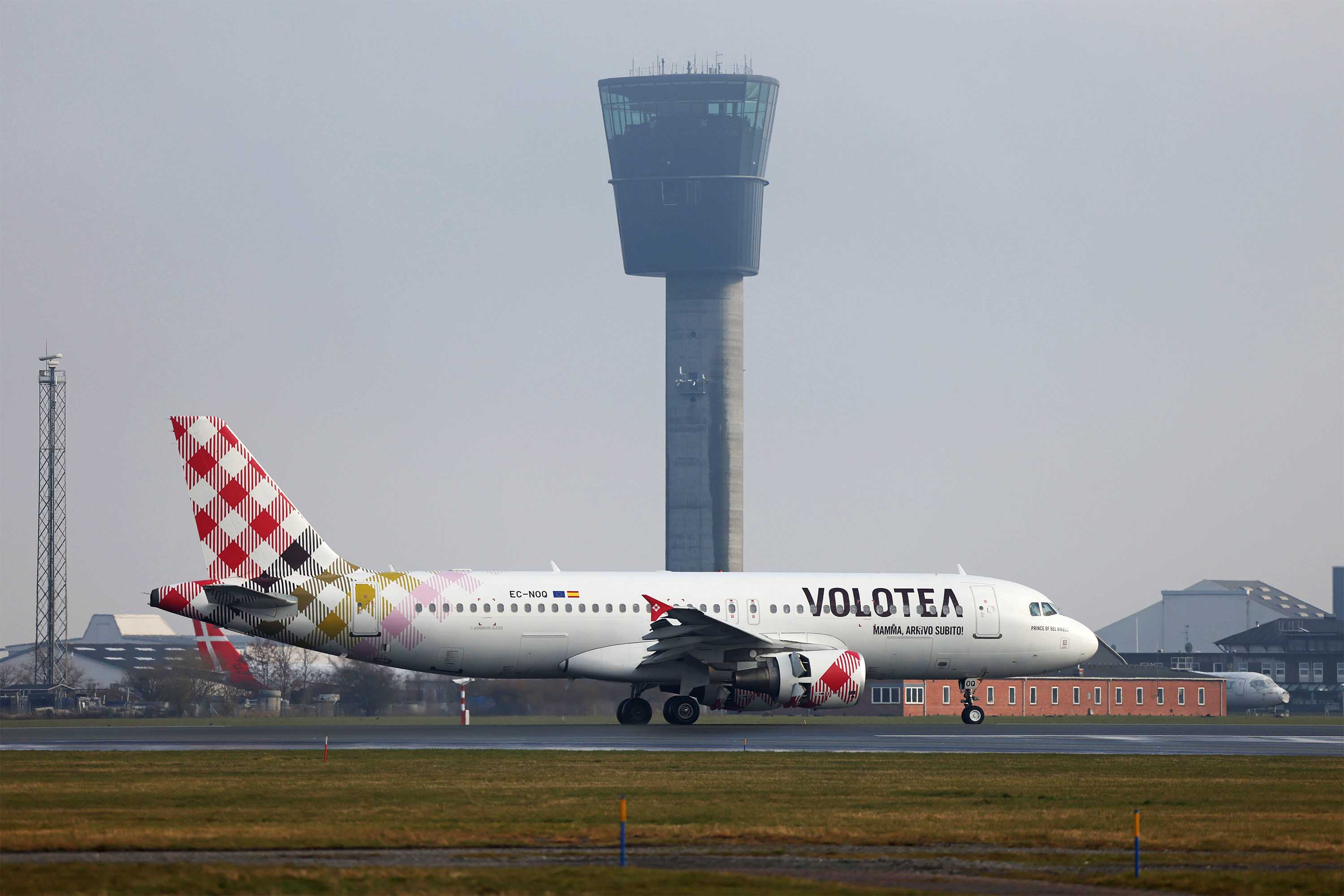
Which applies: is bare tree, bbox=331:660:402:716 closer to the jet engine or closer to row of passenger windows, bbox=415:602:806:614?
row of passenger windows, bbox=415:602:806:614

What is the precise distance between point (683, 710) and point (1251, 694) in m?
66.7

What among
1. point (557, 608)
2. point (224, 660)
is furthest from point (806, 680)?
point (224, 660)

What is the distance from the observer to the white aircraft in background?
103 m

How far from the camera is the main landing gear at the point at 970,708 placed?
50.1m

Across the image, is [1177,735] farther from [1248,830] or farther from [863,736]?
[1248,830]

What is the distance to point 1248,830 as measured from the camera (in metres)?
21.7

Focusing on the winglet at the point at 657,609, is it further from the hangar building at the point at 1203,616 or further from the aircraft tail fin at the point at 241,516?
the hangar building at the point at 1203,616

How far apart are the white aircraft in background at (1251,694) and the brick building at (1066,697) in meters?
10.7

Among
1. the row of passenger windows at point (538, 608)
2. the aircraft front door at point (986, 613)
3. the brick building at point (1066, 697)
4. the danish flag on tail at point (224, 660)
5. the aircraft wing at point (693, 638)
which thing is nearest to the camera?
the aircraft wing at point (693, 638)

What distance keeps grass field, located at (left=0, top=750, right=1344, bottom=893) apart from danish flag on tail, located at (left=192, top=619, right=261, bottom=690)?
39655 mm

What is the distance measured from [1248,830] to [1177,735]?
25.3 m

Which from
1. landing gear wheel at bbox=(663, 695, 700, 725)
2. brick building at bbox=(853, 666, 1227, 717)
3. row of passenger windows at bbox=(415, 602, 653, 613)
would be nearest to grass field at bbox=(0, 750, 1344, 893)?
row of passenger windows at bbox=(415, 602, 653, 613)

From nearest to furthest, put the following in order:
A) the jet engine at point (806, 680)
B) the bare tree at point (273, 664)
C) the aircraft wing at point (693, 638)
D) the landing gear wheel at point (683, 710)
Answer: the aircraft wing at point (693, 638) → the jet engine at point (806, 680) → the landing gear wheel at point (683, 710) → the bare tree at point (273, 664)

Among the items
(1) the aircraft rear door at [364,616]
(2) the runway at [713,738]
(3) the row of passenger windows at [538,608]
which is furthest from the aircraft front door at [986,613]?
(1) the aircraft rear door at [364,616]
